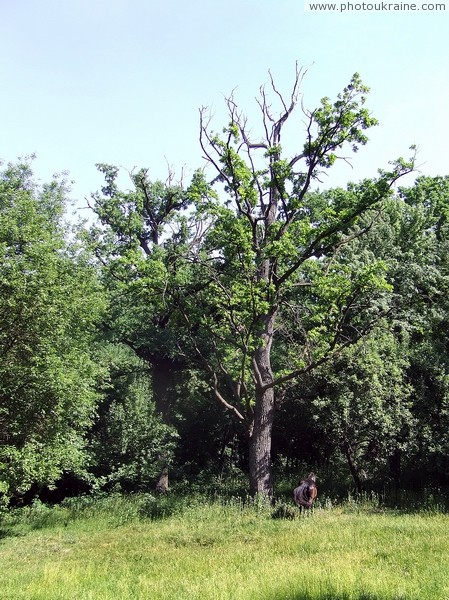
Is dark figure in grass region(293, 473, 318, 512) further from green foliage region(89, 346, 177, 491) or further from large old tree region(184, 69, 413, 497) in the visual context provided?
green foliage region(89, 346, 177, 491)

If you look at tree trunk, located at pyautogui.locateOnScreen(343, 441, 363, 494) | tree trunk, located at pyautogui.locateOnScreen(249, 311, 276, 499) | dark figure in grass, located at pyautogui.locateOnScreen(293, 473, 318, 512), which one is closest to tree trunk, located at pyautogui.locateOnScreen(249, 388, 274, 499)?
tree trunk, located at pyautogui.locateOnScreen(249, 311, 276, 499)

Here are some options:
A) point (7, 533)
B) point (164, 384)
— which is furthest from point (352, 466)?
point (7, 533)

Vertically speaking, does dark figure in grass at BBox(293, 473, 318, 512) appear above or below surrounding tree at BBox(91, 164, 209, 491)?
below

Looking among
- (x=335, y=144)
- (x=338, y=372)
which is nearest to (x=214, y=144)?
(x=335, y=144)

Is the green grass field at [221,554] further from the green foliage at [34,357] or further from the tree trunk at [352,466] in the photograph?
the tree trunk at [352,466]

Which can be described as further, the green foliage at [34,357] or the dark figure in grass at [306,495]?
the dark figure in grass at [306,495]

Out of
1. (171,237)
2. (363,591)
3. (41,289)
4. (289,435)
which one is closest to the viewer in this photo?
(363,591)

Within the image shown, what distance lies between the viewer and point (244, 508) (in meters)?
14.2

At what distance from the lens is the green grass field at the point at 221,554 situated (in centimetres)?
673

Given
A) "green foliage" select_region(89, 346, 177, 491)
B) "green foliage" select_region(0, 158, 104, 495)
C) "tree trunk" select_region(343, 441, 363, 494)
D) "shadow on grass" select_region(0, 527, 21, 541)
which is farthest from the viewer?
"green foliage" select_region(89, 346, 177, 491)

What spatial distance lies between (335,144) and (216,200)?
431cm

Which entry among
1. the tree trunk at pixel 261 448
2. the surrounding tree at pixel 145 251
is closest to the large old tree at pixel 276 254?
the tree trunk at pixel 261 448

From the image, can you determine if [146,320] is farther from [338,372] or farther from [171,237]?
[338,372]

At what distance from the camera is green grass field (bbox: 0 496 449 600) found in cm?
673
